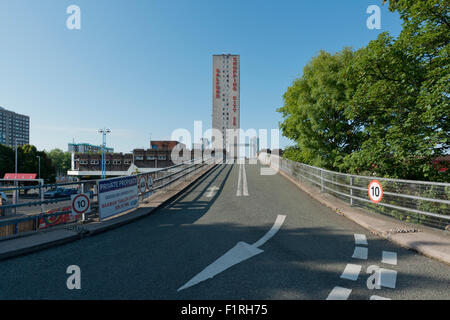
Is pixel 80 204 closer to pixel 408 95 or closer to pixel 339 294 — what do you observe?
pixel 339 294

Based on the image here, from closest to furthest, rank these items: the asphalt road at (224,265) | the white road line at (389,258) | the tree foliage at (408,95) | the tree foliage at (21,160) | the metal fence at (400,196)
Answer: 1. the asphalt road at (224,265)
2. the white road line at (389,258)
3. the metal fence at (400,196)
4. the tree foliage at (408,95)
5. the tree foliage at (21,160)

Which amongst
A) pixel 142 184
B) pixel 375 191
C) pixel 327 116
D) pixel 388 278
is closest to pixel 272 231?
pixel 388 278

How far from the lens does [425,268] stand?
3672 millimetres

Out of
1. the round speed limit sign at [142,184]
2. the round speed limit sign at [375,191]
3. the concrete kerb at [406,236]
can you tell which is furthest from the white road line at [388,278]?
the round speed limit sign at [142,184]

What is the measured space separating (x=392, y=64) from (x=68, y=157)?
177693mm

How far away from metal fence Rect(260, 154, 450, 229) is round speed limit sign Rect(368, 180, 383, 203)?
0.18 meters

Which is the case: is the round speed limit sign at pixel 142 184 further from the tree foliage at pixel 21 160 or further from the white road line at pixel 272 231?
the tree foliage at pixel 21 160

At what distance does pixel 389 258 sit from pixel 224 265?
3.09 m

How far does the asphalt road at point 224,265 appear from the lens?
3012 millimetres

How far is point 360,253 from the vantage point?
168 inches

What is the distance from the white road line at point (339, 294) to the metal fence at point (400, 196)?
375 cm

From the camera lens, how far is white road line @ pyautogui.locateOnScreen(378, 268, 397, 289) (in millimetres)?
3160

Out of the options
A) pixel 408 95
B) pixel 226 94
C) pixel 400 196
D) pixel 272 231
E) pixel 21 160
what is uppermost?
pixel 226 94
